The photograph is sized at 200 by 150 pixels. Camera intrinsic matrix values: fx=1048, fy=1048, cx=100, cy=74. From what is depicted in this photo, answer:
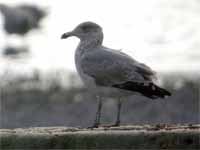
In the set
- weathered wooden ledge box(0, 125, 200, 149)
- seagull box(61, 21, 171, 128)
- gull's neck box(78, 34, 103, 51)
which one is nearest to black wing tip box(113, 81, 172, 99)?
seagull box(61, 21, 171, 128)

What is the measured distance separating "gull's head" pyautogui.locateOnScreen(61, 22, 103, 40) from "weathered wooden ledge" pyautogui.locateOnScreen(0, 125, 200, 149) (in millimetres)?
1940

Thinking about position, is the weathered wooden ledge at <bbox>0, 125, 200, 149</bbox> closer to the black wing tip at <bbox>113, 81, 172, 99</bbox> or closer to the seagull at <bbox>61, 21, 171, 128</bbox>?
the black wing tip at <bbox>113, 81, 172, 99</bbox>

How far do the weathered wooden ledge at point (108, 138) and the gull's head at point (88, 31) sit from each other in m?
1.94

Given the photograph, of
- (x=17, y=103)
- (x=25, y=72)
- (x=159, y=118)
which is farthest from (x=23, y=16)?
(x=159, y=118)

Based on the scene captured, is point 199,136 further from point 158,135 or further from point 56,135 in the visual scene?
point 56,135

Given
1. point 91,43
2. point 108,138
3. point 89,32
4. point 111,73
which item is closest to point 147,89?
point 111,73

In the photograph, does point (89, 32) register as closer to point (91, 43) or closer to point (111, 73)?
point (91, 43)

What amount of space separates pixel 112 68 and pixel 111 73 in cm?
6

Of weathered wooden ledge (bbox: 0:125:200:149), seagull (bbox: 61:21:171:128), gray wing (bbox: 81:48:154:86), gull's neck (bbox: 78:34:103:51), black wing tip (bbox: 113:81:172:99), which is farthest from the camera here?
gull's neck (bbox: 78:34:103:51)

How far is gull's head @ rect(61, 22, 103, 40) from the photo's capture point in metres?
10.1

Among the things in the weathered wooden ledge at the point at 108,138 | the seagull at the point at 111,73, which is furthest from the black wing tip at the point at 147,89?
the weathered wooden ledge at the point at 108,138

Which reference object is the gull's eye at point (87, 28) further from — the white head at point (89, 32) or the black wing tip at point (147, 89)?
the black wing tip at point (147, 89)

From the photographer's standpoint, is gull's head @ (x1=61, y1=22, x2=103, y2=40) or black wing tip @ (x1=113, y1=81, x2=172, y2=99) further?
gull's head @ (x1=61, y1=22, x2=103, y2=40)

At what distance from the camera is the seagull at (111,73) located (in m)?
9.37
